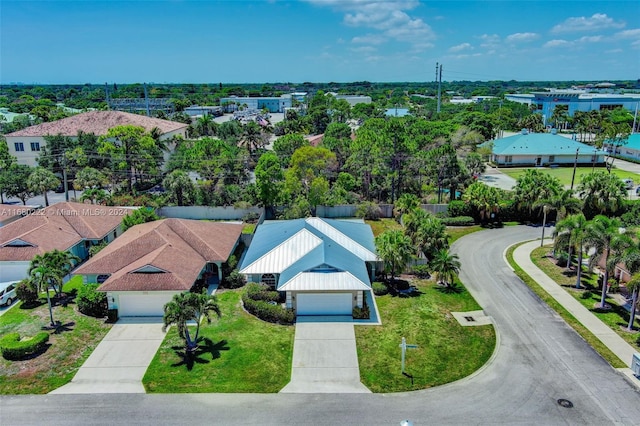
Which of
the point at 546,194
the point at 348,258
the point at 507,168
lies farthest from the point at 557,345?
the point at 507,168

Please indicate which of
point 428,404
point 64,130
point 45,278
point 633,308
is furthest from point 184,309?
point 64,130

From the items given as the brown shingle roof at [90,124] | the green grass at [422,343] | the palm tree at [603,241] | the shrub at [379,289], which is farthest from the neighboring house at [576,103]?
the green grass at [422,343]

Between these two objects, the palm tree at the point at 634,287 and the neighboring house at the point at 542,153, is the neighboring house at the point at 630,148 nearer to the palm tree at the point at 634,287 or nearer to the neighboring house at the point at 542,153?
the neighboring house at the point at 542,153

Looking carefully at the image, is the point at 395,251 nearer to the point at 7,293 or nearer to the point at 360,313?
the point at 360,313

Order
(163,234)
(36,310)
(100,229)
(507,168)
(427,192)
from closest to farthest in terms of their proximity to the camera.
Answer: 1. (36,310)
2. (163,234)
3. (100,229)
4. (427,192)
5. (507,168)

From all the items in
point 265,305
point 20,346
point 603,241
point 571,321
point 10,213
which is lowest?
point 571,321

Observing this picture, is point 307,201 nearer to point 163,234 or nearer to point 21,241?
point 163,234
